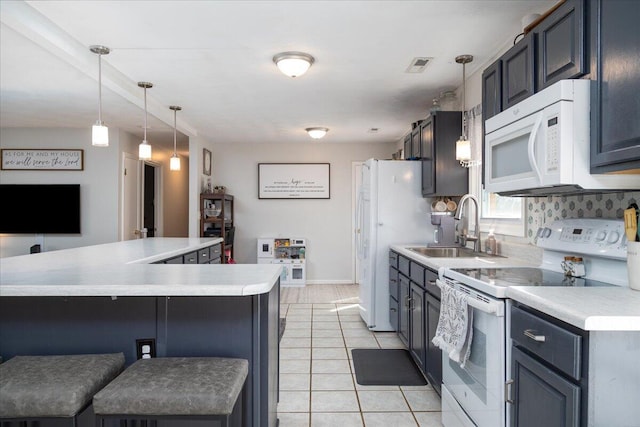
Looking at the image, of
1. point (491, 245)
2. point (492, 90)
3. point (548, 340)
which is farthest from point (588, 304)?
point (491, 245)

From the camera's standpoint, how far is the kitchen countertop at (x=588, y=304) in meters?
1.11

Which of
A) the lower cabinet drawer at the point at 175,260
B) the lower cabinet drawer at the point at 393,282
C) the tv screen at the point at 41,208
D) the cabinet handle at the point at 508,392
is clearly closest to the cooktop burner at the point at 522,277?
the cabinet handle at the point at 508,392

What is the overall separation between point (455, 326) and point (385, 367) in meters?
1.31

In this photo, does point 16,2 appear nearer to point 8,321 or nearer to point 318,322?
point 8,321

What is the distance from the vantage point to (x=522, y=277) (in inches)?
73.1

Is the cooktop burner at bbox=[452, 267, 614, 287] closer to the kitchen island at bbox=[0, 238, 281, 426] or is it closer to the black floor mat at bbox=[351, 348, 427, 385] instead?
the kitchen island at bbox=[0, 238, 281, 426]

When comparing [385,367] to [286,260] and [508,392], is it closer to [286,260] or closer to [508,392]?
[508,392]

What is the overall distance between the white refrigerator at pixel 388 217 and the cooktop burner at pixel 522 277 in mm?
1845

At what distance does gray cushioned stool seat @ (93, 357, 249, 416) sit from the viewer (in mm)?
1227

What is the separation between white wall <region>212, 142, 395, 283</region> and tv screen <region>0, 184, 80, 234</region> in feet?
6.77

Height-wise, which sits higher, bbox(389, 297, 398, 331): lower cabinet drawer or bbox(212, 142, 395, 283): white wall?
bbox(212, 142, 395, 283): white wall

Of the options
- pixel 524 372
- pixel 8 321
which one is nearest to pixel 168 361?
pixel 8 321

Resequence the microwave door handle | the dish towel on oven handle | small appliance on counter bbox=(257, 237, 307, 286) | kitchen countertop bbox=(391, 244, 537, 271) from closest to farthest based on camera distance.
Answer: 1. the microwave door handle
2. the dish towel on oven handle
3. kitchen countertop bbox=(391, 244, 537, 271)
4. small appliance on counter bbox=(257, 237, 307, 286)

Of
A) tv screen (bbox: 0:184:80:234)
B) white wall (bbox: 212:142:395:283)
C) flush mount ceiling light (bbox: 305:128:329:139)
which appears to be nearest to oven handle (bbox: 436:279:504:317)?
flush mount ceiling light (bbox: 305:128:329:139)
